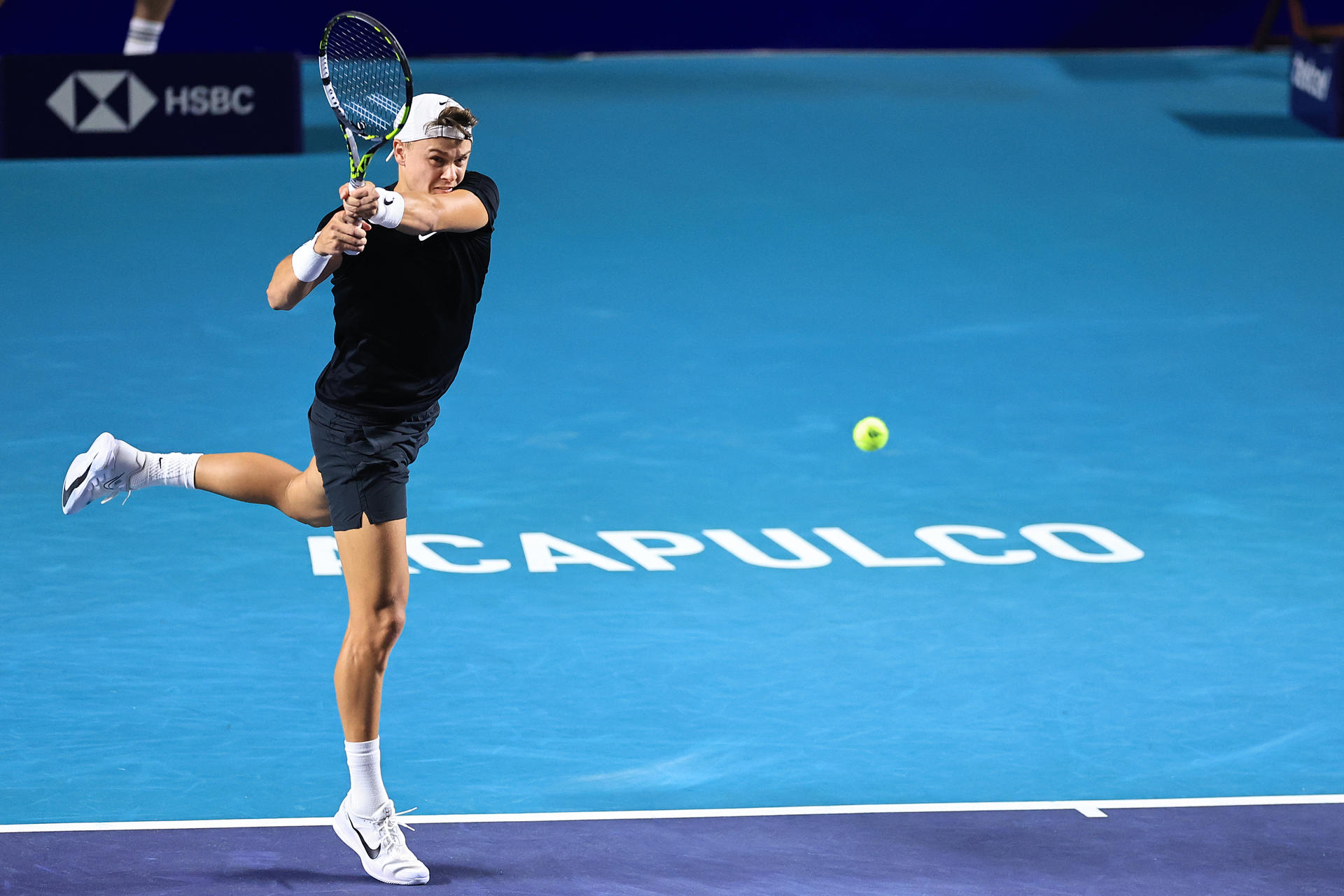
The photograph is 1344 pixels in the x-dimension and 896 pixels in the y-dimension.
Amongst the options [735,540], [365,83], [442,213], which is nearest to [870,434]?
[735,540]

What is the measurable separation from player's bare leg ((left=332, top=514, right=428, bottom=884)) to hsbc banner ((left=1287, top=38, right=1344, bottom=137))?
1170cm

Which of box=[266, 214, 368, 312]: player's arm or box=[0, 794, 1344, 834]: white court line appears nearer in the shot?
box=[266, 214, 368, 312]: player's arm

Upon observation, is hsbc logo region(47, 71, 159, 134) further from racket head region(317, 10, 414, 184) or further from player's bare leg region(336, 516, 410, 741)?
player's bare leg region(336, 516, 410, 741)

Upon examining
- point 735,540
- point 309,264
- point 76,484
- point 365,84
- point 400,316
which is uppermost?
point 365,84

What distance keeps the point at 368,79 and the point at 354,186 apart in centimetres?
108

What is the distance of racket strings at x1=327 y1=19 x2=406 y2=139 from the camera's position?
5.00 metres

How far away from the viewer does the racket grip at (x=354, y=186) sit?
4293mm

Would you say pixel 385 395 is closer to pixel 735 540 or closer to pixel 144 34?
pixel 735 540

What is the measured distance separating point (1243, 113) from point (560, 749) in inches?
494

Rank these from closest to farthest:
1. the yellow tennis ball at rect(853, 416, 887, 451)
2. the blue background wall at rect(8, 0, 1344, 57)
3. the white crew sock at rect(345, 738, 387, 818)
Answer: the white crew sock at rect(345, 738, 387, 818)
the yellow tennis ball at rect(853, 416, 887, 451)
the blue background wall at rect(8, 0, 1344, 57)

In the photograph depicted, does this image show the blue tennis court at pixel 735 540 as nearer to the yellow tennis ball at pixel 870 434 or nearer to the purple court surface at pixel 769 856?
the purple court surface at pixel 769 856

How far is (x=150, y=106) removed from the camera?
47.3ft

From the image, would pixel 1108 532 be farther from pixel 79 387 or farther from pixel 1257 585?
pixel 79 387

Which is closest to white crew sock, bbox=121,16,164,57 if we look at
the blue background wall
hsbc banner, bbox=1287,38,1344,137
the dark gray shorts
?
the blue background wall
